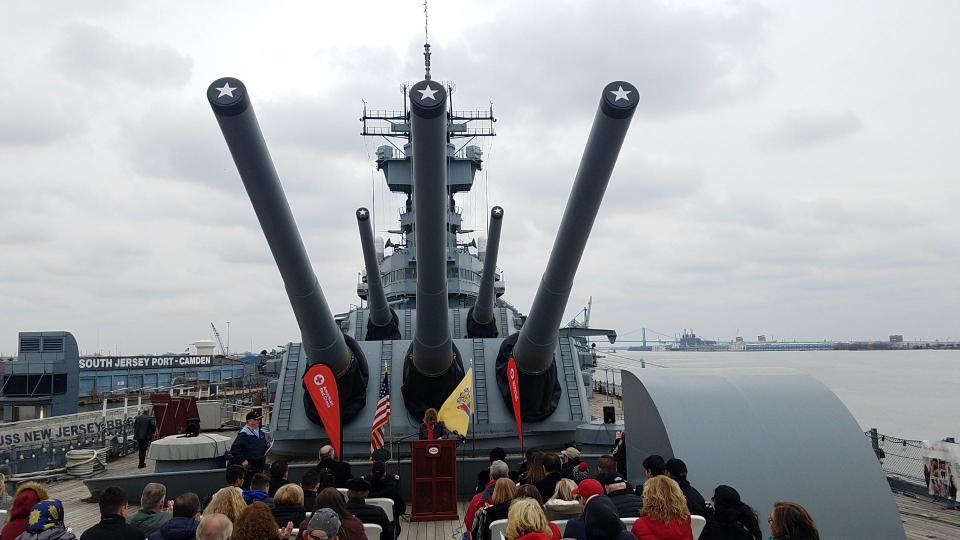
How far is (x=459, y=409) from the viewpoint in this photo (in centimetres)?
693

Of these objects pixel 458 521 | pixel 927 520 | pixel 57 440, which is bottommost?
pixel 927 520

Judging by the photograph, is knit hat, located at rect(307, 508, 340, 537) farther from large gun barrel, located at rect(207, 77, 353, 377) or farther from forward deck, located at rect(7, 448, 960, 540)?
large gun barrel, located at rect(207, 77, 353, 377)

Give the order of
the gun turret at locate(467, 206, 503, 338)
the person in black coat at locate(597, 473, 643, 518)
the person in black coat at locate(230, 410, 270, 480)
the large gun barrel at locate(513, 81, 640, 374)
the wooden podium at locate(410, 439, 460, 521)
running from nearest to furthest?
the person in black coat at locate(597, 473, 643, 518)
the large gun barrel at locate(513, 81, 640, 374)
the person in black coat at locate(230, 410, 270, 480)
the wooden podium at locate(410, 439, 460, 521)
the gun turret at locate(467, 206, 503, 338)

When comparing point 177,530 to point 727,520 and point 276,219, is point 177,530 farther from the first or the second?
point 276,219

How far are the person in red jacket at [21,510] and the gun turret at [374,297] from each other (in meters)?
6.19

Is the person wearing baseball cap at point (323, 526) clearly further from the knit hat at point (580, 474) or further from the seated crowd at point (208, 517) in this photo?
the knit hat at point (580, 474)

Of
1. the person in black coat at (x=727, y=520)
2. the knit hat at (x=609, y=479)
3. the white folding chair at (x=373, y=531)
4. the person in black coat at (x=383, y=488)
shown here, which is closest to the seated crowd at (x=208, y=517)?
the white folding chair at (x=373, y=531)

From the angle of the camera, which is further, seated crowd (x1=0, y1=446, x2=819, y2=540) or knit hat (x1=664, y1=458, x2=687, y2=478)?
knit hat (x1=664, y1=458, x2=687, y2=478)

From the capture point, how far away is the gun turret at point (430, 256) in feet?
15.0

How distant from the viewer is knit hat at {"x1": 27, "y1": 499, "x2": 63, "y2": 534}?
A: 297cm

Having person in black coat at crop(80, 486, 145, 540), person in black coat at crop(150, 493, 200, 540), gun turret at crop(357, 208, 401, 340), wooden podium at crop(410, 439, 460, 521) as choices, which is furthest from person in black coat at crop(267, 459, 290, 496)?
gun turret at crop(357, 208, 401, 340)

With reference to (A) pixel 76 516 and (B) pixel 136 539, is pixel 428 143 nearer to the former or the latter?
(B) pixel 136 539

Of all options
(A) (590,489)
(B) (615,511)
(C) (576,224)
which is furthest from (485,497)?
(C) (576,224)

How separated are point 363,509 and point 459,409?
11.3ft
